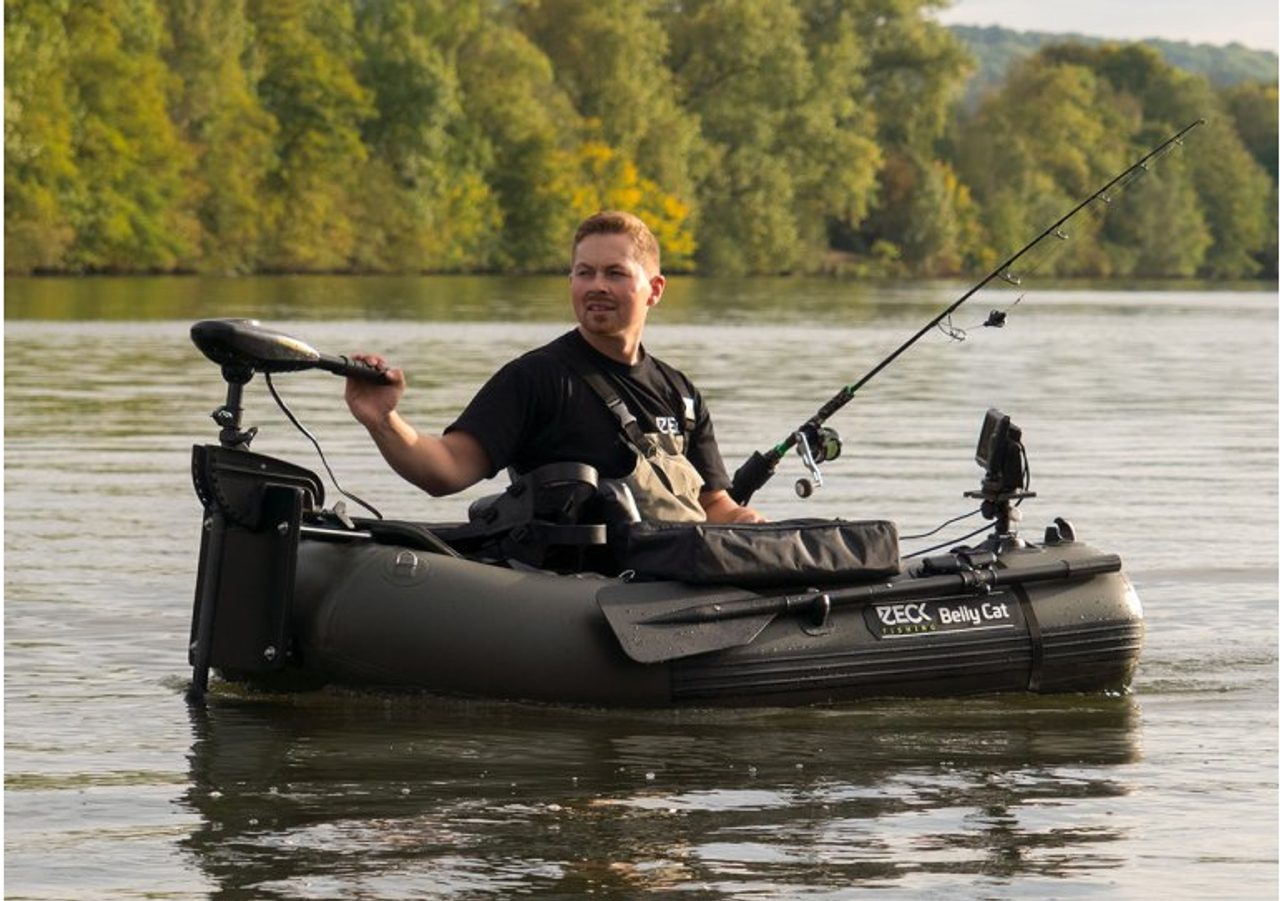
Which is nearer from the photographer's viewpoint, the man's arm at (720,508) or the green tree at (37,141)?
the man's arm at (720,508)

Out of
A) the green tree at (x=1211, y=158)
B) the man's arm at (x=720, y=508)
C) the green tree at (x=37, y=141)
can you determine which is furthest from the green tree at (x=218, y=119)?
the man's arm at (x=720, y=508)

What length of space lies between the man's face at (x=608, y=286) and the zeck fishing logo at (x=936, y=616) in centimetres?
98

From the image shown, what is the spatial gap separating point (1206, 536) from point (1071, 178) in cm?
7558

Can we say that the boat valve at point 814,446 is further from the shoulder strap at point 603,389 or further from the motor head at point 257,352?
the motor head at point 257,352

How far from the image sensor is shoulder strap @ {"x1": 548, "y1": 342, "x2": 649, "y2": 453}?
709 cm

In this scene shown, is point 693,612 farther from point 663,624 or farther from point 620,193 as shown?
point 620,193

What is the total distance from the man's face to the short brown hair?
22 millimetres

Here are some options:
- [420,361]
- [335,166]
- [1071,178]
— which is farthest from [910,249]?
[420,361]

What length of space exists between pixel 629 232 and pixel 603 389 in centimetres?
42

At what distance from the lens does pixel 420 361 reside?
24578 millimetres

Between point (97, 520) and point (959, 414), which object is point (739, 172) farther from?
point (97, 520)

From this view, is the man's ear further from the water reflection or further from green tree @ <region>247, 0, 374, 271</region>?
green tree @ <region>247, 0, 374, 271</region>

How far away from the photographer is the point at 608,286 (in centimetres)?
707

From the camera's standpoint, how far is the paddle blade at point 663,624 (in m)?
6.75
